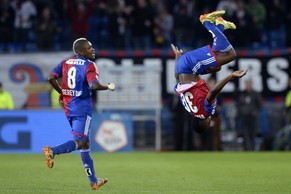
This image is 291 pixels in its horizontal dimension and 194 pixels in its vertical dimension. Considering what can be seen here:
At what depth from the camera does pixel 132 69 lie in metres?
23.9

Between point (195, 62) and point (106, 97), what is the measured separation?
10.8 meters

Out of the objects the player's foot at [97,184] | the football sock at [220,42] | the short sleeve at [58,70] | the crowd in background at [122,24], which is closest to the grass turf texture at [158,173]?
the player's foot at [97,184]

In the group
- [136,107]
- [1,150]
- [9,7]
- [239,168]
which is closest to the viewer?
[239,168]

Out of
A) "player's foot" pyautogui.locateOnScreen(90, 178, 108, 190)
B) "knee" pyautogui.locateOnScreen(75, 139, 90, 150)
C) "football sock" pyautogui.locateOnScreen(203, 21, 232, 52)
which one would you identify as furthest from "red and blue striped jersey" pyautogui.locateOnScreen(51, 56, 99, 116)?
"football sock" pyautogui.locateOnScreen(203, 21, 232, 52)

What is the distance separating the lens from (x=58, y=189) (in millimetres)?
12805

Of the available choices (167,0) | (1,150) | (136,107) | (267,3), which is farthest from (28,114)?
(267,3)

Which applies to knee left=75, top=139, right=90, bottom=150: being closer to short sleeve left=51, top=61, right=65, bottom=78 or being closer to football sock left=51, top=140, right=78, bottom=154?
football sock left=51, top=140, right=78, bottom=154

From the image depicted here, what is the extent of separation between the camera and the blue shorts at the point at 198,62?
13797 mm

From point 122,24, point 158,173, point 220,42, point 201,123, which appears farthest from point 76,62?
point 122,24

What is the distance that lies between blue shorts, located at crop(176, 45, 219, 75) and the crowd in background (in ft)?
36.4

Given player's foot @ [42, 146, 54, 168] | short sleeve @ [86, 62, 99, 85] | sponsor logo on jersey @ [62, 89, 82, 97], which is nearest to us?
player's foot @ [42, 146, 54, 168]

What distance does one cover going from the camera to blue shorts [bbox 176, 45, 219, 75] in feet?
45.3

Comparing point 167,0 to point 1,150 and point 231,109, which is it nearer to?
point 231,109

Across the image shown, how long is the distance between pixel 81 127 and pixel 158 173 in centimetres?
375
